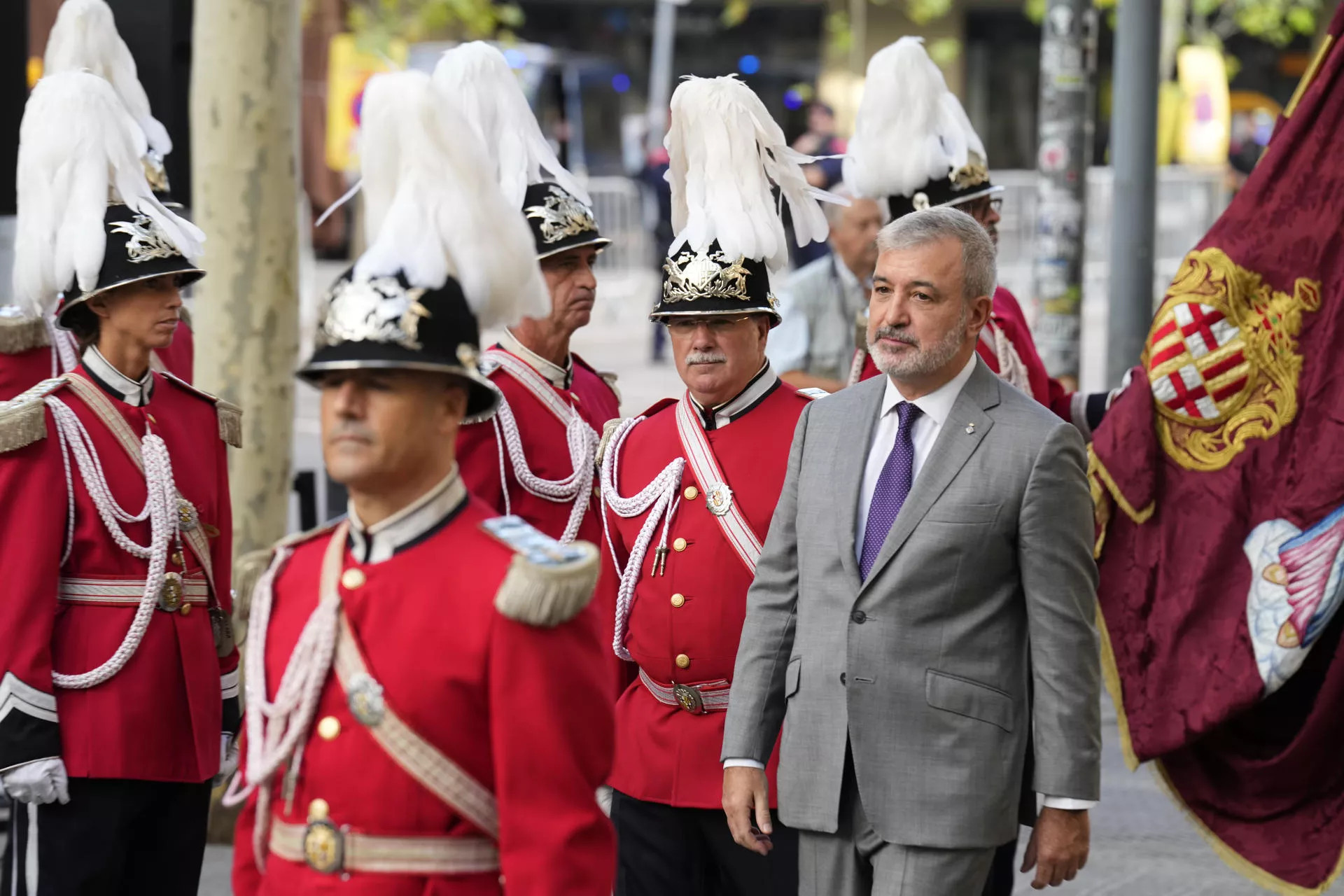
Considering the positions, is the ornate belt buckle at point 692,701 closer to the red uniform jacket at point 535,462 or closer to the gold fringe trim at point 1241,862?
the red uniform jacket at point 535,462

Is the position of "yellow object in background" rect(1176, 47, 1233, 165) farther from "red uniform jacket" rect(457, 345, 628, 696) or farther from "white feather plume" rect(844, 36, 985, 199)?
"red uniform jacket" rect(457, 345, 628, 696)

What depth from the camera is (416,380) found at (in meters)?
3.09

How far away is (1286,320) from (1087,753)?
7.57 ft

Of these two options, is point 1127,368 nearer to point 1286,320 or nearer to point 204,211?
point 1286,320

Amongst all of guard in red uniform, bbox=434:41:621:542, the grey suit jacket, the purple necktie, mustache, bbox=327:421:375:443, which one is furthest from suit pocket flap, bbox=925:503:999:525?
guard in red uniform, bbox=434:41:621:542

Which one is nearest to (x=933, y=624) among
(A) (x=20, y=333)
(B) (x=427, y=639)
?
(B) (x=427, y=639)

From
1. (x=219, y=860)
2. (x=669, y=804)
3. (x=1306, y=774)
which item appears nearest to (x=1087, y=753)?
(x=669, y=804)

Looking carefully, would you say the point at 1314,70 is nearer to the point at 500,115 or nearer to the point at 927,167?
the point at 927,167

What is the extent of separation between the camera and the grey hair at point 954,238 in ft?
13.5

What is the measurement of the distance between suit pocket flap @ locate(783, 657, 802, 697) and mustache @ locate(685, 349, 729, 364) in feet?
2.96

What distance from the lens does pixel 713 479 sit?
15.5 feet

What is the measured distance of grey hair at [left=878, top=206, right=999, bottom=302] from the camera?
162 inches

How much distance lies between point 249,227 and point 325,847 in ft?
13.7

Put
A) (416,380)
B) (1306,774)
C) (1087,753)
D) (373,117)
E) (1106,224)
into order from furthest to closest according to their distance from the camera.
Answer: (1106,224) → (1306,774) → (1087,753) → (373,117) → (416,380)
